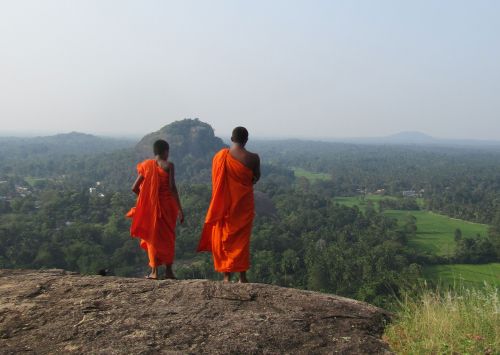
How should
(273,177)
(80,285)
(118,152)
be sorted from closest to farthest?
1. (80,285)
2. (273,177)
3. (118,152)

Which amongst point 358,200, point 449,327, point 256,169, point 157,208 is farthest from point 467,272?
point 358,200

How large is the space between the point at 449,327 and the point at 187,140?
106922 mm

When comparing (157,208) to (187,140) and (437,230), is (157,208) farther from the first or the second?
(187,140)

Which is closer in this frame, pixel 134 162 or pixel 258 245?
pixel 258 245

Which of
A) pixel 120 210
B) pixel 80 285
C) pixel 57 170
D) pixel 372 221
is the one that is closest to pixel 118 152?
pixel 57 170

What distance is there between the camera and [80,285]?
14.3 ft

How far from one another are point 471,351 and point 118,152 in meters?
108

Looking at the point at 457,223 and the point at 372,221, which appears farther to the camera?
the point at 457,223

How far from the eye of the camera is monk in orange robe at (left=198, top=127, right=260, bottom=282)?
508 cm

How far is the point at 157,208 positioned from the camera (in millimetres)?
5578

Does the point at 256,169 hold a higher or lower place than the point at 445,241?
higher

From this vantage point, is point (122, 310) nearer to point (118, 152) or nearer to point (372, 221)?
point (372, 221)

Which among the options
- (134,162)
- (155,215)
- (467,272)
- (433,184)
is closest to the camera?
(155,215)

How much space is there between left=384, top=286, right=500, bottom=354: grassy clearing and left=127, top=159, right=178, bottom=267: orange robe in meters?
3.14
